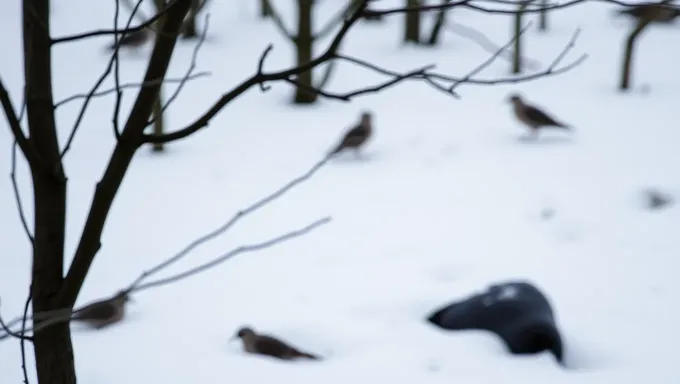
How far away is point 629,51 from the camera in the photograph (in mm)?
6898

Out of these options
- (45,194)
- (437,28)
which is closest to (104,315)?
(45,194)

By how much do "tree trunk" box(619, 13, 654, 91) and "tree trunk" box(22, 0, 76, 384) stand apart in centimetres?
615

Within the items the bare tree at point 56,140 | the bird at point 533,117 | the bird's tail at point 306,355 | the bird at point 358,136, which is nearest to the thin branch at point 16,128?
the bare tree at point 56,140

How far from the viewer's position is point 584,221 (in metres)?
4.86

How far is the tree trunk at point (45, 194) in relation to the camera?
1396 millimetres

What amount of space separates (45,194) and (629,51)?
632 cm

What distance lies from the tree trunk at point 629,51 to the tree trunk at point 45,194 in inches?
242

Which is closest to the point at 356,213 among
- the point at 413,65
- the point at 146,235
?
the point at 146,235

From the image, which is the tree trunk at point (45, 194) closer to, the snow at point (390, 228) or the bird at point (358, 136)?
the snow at point (390, 228)

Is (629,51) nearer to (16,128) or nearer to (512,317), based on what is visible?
(512,317)

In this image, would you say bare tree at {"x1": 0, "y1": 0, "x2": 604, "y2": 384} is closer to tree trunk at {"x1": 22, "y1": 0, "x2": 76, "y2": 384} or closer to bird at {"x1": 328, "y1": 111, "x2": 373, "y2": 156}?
tree trunk at {"x1": 22, "y1": 0, "x2": 76, "y2": 384}

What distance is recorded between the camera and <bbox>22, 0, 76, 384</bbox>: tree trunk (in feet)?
4.58

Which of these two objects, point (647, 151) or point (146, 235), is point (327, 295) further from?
point (647, 151)

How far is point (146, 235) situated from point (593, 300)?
8.71ft
